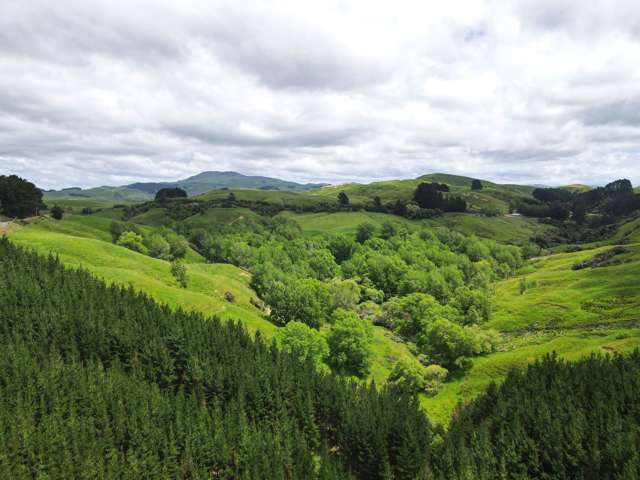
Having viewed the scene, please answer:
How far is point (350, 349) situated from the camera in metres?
103

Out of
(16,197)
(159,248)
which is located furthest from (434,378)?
(16,197)

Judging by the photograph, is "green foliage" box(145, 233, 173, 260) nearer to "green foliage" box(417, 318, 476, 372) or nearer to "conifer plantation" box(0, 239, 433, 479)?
"conifer plantation" box(0, 239, 433, 479)

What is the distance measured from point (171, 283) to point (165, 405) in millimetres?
70953

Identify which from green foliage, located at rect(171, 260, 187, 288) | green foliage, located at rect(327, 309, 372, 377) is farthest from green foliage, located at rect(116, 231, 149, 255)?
green foliage, located at rect(327, 309, 372, 377)

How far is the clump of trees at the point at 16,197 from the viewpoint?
174 m

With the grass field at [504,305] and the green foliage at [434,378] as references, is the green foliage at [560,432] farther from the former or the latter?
the grass field at [504,305]

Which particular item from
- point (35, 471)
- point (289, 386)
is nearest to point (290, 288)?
point (289, 386)

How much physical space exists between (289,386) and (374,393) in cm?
1586

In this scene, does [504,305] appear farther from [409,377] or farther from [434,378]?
[409,377]

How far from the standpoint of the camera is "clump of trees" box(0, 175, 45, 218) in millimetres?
174250

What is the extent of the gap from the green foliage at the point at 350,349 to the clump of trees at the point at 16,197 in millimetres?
162413

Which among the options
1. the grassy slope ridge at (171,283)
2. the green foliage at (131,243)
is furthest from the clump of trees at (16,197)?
the green foliage at (131,243)

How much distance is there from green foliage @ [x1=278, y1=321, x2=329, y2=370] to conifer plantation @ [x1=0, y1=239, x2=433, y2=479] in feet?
40.7

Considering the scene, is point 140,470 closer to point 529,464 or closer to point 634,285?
point 529,464
